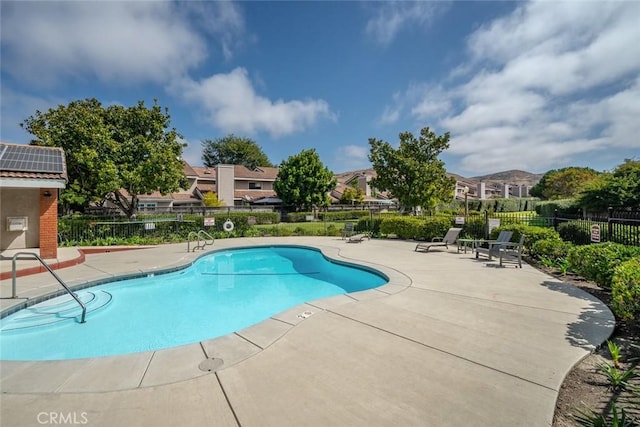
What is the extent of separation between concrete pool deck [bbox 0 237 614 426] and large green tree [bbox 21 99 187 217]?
11599mm

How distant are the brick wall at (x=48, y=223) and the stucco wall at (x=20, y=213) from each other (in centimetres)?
162

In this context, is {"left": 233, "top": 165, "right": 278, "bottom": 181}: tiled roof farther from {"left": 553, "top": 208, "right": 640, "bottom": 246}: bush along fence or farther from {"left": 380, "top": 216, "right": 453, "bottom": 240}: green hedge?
{"left": 553, "top": 208, "right": 640, "bottom": 246}: bush along fence

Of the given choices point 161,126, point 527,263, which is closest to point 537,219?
point 527,263

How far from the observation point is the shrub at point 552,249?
8977mm

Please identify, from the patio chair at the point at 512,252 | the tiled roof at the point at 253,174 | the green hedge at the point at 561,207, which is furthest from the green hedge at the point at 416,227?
the tiled roof at the point at 253,174

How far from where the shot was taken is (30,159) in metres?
10.1

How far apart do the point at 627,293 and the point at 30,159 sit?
52.4 ft

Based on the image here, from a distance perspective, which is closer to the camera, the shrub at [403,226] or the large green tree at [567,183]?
the shrub at [403,226]

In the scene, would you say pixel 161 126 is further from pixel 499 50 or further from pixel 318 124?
pixel 499 50

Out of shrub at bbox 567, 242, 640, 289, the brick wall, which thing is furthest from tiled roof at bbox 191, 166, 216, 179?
shrub at bbox 567, 242, 640, 289

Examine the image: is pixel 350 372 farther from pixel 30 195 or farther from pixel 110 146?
pixel 110 146

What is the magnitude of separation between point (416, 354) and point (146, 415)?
9.48 feet

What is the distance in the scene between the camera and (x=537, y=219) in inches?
493

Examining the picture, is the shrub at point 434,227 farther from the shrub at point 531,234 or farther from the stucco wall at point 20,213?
the stucco wall at point 20,213
